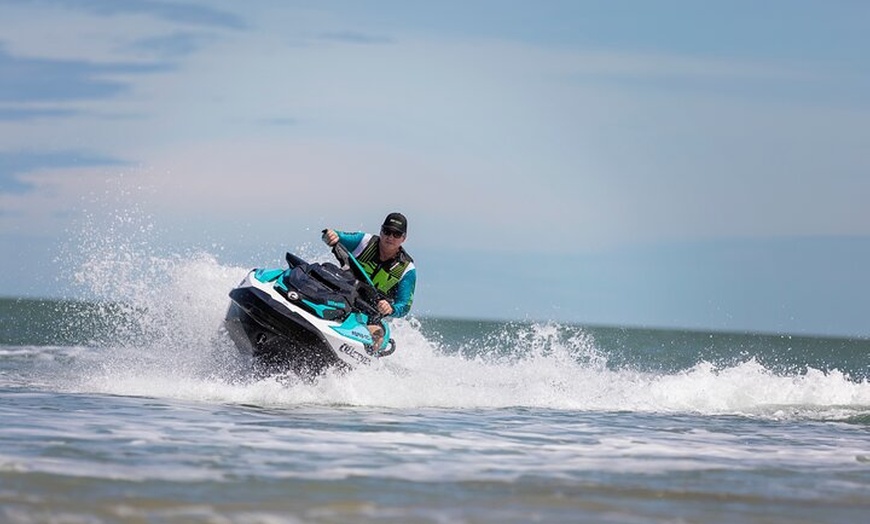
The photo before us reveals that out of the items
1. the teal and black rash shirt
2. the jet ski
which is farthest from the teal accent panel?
the teal and black rash shirt

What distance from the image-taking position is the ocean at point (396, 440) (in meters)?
6.99

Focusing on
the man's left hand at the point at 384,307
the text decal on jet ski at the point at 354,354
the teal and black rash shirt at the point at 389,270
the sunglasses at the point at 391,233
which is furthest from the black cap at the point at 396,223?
the text decal on jet ski at the point at 354,354

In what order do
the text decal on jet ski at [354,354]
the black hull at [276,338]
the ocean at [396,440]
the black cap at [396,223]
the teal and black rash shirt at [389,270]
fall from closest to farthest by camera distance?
1. the ocean at [396,440]
2. the black hull at [276,338]
3. the text decal on jet ski at [354,354]
4. the black cap at [396,223]
5. the teal and black rash shirt at [389,270]

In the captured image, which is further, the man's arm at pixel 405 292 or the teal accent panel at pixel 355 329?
the man's arm at pixel 405 292

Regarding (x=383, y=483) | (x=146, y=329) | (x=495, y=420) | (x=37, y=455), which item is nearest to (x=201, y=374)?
(x=146, y=329)

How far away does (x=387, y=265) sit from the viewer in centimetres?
1321

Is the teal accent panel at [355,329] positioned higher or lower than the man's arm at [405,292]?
lower

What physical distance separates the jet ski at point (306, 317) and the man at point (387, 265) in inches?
11.8

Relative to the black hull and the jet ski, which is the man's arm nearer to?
the jet ski

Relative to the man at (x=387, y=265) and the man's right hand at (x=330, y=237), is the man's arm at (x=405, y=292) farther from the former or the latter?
the man's right hand at (x=330, y=237)

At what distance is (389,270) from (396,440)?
12.6ft

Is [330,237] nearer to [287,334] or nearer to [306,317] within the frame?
[306,317]

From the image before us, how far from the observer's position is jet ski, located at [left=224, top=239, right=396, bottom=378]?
12.2 metres

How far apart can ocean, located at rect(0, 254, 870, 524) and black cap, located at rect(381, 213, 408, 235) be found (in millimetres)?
1406
